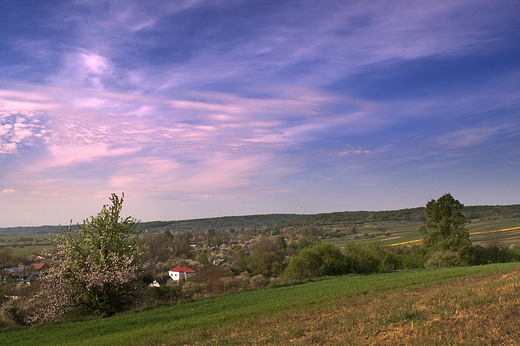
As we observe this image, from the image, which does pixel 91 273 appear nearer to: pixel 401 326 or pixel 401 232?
Answer: pixel 401 326

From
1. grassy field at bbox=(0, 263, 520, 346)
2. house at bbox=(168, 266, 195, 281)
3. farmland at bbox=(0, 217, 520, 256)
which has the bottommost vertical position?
house at bbox=(168, 266, 195, 281)

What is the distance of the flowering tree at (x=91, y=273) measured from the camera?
2177 cm

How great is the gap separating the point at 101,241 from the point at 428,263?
113 ft

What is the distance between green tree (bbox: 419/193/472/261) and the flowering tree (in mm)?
36163

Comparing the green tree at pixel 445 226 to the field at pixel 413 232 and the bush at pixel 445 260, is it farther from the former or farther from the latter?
the field at pixel 413 232

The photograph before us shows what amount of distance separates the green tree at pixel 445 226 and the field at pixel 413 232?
931 cm

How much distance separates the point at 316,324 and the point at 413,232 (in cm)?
9488

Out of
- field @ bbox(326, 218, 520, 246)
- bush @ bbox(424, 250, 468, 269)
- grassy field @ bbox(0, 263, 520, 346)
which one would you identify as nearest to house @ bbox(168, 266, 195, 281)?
field @ bbox(326, 218, 520, 246)

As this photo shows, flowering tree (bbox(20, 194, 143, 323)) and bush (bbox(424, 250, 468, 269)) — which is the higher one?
flowering tree (bbox(20, 194, 143, 323))

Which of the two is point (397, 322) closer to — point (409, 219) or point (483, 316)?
point (483, 316)

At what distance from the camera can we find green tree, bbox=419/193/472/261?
45344 millimetres

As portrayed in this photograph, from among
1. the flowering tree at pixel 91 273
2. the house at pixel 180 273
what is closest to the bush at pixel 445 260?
the flowering tree at pixel 91 273

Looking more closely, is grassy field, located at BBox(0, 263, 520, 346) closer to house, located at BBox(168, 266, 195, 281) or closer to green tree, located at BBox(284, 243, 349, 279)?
green tree, located at BBox(284, 243, 349, 279)

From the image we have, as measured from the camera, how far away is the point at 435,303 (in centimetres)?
1252
